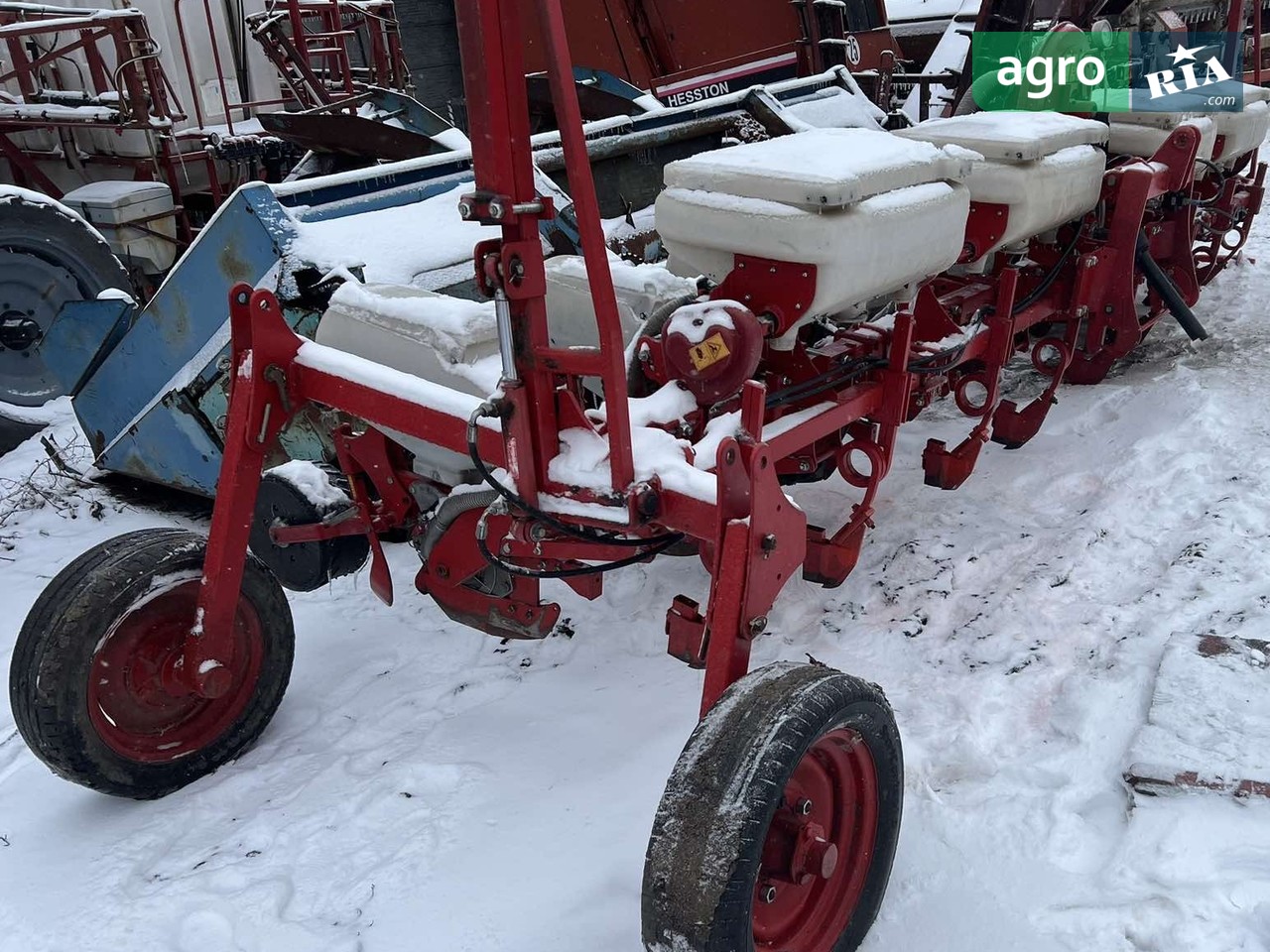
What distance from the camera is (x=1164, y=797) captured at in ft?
7.61

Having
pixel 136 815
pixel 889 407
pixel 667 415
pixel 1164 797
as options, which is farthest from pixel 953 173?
pixel 136 815

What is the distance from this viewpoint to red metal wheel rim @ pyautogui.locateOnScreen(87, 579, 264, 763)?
2574 millimetres

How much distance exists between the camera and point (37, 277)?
5316 millimetres

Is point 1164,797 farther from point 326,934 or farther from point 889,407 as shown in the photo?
point 326,934

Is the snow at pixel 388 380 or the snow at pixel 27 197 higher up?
the snow at pixel 27 197

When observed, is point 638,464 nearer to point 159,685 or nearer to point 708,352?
point 708,352

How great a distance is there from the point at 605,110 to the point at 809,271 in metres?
3.53

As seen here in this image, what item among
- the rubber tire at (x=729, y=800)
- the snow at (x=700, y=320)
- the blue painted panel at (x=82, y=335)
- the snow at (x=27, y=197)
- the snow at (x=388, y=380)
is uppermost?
the snow at (x=27, y=197)

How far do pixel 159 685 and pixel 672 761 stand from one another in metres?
1.34

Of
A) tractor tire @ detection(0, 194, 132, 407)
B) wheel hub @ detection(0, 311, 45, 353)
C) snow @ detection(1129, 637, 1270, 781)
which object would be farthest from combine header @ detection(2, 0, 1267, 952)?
wheel hub @ detection(0, 311, 45, 353)

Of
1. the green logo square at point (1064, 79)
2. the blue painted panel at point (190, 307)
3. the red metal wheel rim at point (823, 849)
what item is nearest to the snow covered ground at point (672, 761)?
the red metal wheel rim at point (823, 849)

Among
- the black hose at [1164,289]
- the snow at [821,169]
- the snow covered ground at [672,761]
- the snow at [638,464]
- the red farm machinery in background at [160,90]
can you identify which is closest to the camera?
the snow at [638,464]

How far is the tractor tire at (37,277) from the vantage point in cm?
518

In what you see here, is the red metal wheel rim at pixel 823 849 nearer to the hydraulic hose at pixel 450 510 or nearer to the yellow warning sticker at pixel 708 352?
the yellow warning sticker at pixel 708 352
